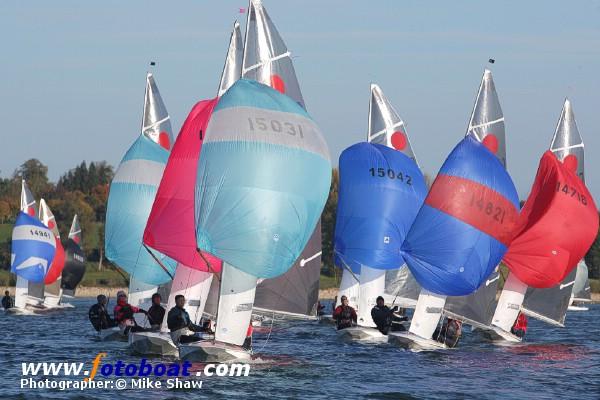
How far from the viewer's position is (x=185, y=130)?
37.4 m

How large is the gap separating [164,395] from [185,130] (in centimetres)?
1213

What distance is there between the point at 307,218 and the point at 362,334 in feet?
41.1

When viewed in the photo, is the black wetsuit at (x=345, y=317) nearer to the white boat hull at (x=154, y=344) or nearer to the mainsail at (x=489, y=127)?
the mainsail at (x=489, y=127)

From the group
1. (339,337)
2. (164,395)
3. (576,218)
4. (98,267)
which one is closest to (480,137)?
(576,218)

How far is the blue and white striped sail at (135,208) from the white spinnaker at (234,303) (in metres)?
12.8

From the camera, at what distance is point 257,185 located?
30969mm

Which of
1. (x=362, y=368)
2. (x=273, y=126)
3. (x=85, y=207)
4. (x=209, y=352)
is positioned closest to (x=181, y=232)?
(x=273, y=126)

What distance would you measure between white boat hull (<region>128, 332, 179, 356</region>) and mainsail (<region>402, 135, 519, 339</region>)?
8445 millimetres

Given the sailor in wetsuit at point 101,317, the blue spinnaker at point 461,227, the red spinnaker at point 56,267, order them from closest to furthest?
the blue spinnaker at point 461,227 → the sailor in wetsuit at point 101,317 → the red spinnaker at point 56,267

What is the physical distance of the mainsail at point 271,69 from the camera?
3762cm

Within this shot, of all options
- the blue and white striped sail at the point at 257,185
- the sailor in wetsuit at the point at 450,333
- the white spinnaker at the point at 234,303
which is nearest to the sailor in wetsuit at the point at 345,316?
the sailor in wetsuit at the point at 450,333

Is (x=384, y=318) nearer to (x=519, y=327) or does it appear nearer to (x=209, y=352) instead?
(x=519, y=327)

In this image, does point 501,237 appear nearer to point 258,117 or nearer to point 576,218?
point 576,218

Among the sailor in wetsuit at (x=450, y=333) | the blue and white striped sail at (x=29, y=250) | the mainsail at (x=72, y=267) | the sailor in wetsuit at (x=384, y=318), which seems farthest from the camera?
the mainsail at (x=72, y=267)
